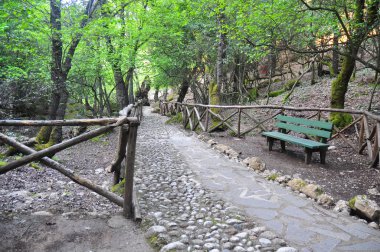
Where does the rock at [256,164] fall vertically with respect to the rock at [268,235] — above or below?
above

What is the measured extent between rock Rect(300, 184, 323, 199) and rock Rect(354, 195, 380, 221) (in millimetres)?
555

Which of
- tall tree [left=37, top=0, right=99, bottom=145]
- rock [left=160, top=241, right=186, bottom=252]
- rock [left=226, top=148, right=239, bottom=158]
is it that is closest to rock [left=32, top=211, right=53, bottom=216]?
rock [left=160, top=241, right=186, bottom=252]

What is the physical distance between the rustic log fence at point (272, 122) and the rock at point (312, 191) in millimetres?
2421

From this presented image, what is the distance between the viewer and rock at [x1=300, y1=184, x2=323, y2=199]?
13.5 ft

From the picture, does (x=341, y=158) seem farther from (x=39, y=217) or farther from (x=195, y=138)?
(x=39, y=217)

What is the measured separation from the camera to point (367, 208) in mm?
3477

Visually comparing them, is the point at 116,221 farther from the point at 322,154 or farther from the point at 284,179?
the point at 322,154

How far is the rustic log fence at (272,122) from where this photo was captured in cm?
613

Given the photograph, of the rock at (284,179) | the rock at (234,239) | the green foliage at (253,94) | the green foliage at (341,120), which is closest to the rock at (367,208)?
the rock at (284,179)

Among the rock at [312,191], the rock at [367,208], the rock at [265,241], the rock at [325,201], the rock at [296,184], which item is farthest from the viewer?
the rock at [296,184]

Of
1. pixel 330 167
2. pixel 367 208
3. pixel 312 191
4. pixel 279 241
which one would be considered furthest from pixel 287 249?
pixel 330 167

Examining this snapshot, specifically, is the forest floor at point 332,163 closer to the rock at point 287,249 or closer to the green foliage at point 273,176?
the green foliage at point 273,176

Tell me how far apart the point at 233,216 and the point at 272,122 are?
8.67m

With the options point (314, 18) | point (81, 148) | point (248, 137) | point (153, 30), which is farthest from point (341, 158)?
point (153, 30)
